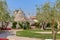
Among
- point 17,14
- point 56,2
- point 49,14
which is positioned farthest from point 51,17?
point 17,14

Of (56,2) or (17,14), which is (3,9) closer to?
(56,2)

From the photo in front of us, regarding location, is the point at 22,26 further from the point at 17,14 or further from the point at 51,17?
the point at 51,17

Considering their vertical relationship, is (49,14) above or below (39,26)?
above

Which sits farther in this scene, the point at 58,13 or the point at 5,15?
the point at 5,15

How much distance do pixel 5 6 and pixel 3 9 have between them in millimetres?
1144

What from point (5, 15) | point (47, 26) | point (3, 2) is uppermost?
point (3, 2)

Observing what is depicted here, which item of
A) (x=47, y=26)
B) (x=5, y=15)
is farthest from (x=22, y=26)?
(x=5, y=15)

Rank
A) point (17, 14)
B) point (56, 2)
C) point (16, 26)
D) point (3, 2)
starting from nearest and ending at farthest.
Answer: point (56, 2) → point (3, 2) → point (16, 26) → point (17, 14)

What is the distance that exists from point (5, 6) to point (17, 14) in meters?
42.7

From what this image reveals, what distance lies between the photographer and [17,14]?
3332 inches

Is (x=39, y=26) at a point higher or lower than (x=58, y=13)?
lower

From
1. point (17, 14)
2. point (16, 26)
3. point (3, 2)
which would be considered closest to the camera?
point (3, 2)

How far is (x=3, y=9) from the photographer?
4103 cm

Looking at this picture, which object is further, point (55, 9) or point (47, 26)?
point (47, 26)
